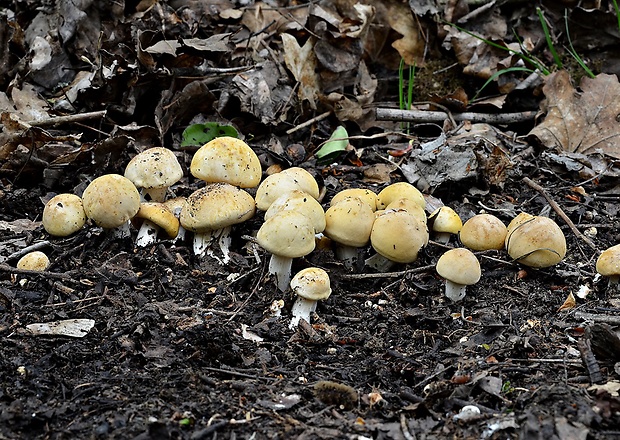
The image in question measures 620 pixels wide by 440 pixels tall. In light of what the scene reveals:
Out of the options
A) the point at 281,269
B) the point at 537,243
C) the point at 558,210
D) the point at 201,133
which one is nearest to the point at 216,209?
the point at 281,269

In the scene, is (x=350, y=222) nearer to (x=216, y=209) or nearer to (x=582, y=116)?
(x=216, y=209)

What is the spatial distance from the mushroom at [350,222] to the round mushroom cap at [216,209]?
50cm

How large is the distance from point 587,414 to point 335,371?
43.0 inches

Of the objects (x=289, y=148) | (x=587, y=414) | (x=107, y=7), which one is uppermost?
(x=107, y=7)

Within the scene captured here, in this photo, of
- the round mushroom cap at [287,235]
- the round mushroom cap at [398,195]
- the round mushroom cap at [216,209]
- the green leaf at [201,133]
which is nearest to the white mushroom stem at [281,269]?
the round mushroom cap at [287,235]

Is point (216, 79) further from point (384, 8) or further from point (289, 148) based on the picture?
point (384, 8)

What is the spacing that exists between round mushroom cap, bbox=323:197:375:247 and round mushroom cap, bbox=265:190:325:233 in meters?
0.08

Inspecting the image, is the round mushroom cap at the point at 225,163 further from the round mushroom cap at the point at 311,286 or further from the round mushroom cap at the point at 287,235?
the round mushroom cap at the point at 311,286

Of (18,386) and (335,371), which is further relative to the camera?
(335,371)

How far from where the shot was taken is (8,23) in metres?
5.60

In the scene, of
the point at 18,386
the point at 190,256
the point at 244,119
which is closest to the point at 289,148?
the point at 244,119

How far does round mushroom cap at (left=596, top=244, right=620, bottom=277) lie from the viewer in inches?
139

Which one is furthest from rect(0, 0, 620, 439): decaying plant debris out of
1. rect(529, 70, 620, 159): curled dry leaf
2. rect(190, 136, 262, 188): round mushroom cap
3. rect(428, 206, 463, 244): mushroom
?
rect(190, 136, 262, 188): round mushroom cap

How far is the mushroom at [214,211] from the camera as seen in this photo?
144 inches
